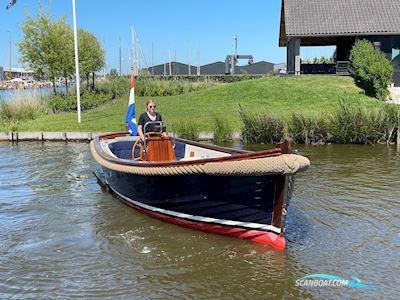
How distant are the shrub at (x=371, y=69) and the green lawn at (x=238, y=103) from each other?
1.99ft

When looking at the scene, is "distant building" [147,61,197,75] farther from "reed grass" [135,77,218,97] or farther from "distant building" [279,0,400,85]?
"distant building" [279,0,400,85]

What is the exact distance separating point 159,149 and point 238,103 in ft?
38.9

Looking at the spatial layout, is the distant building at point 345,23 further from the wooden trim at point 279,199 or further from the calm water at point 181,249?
the wooden trim at point 279,199

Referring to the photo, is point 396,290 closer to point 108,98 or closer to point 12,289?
point 12,289

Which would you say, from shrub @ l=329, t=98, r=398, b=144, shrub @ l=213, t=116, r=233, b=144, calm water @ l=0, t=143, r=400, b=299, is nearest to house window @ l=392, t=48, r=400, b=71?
shrub @ l=329, t=98, r=398, b=144

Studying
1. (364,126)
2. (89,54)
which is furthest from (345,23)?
(89,54)

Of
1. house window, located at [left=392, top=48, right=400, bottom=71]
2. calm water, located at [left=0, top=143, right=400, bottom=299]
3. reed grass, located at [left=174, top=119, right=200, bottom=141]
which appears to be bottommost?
calm water, located at [left=0, top=143, right=400, bottom=299]

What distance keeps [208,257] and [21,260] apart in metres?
2.50

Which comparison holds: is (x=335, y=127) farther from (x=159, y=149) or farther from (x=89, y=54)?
(x=89, y=54)

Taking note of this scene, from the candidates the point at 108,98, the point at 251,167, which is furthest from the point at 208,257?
the point at 108,98

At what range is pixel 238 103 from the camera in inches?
799

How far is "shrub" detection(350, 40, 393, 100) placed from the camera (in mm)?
23594

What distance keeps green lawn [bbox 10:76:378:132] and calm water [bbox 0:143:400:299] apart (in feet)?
27.1

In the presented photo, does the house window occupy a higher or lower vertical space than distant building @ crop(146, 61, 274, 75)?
lower
